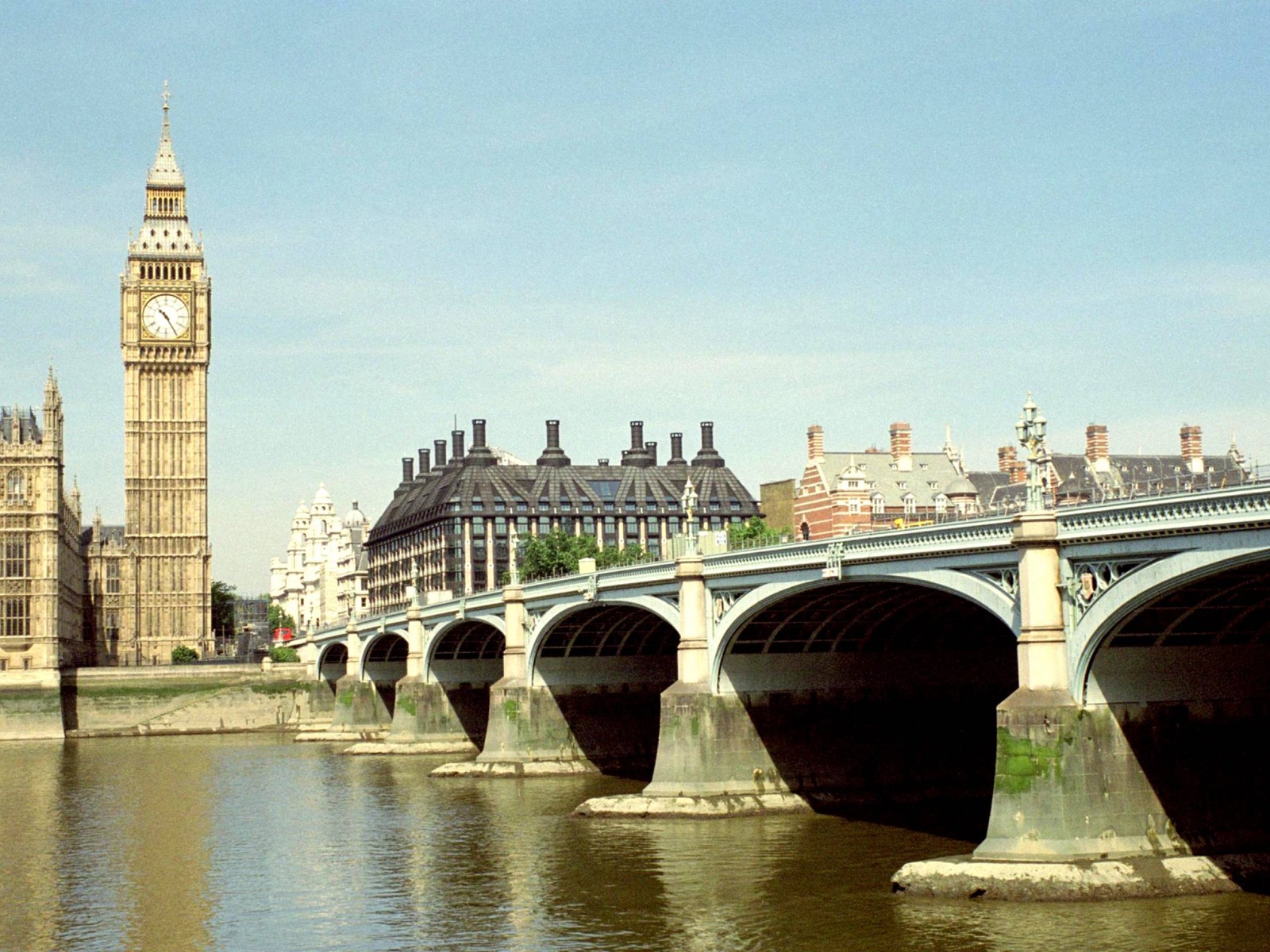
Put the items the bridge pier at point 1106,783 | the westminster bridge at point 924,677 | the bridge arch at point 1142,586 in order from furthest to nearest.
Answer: the westminster bridge at point 924,677
the bridge pier at point 1106,783
the bridge arch at point 1142,586

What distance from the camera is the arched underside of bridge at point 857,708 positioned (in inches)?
2586

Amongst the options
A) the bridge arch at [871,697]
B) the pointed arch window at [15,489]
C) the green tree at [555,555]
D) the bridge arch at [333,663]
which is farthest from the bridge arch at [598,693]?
the bridge arch at [333,663]

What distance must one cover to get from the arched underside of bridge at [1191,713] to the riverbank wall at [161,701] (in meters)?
104

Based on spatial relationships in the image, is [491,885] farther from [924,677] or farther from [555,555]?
[555,555]

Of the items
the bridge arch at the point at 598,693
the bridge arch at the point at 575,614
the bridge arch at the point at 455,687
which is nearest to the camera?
the bridge arch at the point at 575,614

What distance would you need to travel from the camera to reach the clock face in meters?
184

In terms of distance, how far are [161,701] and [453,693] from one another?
4213 centimetres

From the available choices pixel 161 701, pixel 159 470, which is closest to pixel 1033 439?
pixel 161 701

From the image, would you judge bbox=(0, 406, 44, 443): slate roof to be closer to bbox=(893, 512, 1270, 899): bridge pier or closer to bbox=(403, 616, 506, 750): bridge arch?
bbox=(403, 616, 506, 750): bridge arch

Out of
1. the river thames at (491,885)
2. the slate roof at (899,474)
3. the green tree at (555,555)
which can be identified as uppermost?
the slate roof at (899,474)

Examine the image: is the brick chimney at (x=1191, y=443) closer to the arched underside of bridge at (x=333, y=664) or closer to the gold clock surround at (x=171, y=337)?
the arched underside of bridge at (x=333, y=664)

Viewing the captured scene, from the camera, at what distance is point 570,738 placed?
290 ft

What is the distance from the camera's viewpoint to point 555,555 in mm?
161875

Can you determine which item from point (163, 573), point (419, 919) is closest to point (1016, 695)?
point (419, 919)
